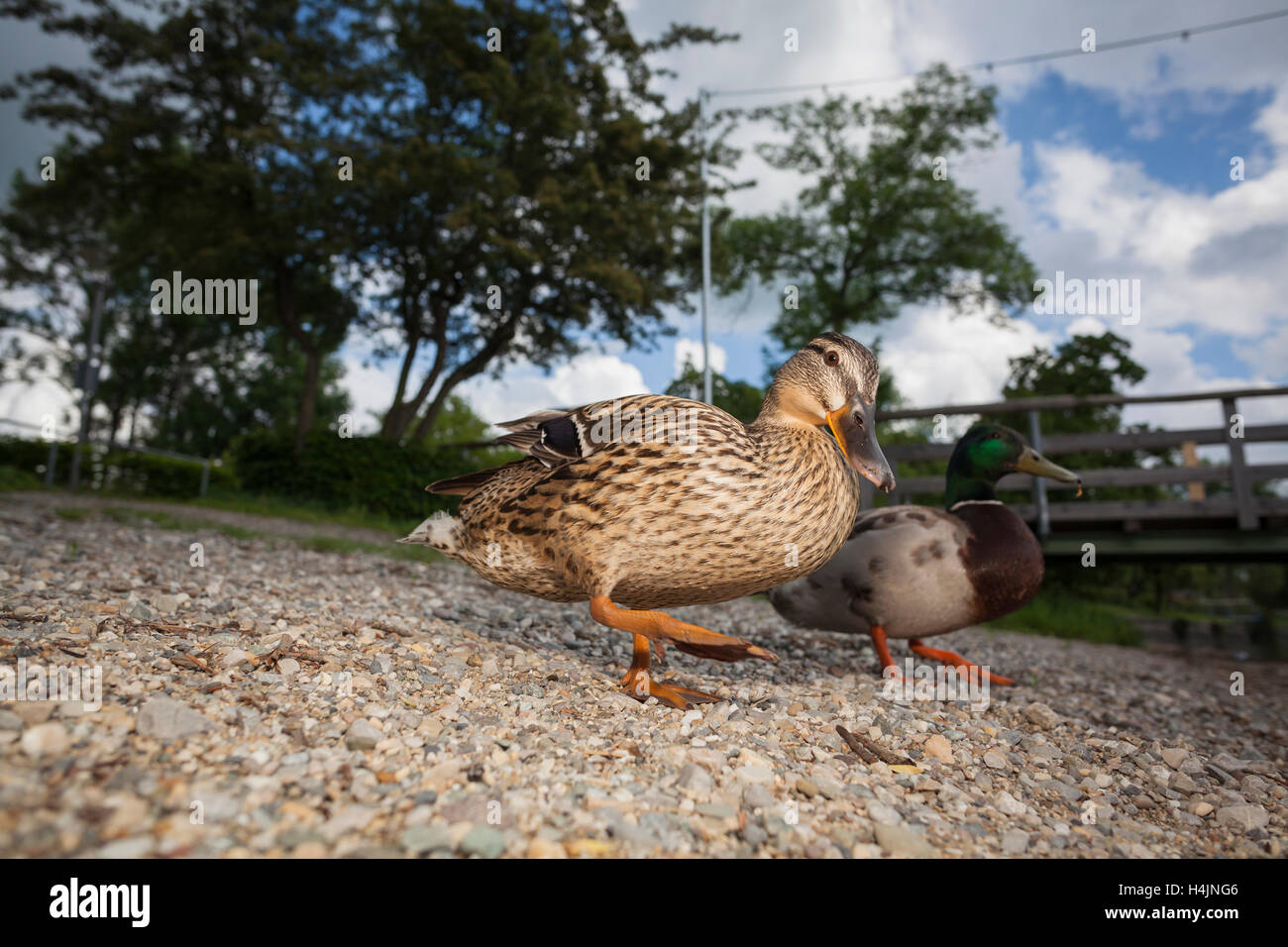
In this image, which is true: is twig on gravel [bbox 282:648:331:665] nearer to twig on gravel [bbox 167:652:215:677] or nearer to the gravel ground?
the gravel ground

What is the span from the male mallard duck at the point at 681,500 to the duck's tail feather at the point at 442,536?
0.12 meters

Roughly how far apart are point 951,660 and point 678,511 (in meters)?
2.78

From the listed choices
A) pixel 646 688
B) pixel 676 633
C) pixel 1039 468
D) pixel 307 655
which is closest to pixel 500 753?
pixel 676 633

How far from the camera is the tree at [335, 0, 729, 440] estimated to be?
15.6 m

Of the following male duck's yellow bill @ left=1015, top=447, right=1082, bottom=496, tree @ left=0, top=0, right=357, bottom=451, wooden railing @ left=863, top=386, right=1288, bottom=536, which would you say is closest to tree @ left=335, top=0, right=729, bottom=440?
tree @ left=0, top=0, right=357, bottom=451

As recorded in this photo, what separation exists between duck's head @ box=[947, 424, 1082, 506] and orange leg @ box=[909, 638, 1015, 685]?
951 millimetres

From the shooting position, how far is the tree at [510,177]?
15.6 metres

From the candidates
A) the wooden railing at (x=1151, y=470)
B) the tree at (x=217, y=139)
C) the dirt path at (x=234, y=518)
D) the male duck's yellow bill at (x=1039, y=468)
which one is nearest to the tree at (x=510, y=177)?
the tree at (x=217, y=139)

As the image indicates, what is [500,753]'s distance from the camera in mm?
2100

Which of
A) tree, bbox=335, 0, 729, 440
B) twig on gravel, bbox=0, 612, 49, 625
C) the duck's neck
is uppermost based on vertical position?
tree, bbox=335, 0, 729, 440

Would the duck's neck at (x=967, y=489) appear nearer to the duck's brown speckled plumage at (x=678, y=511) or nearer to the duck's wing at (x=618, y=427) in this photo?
the duck's brown speckled plumage at (x=678, y=511)
